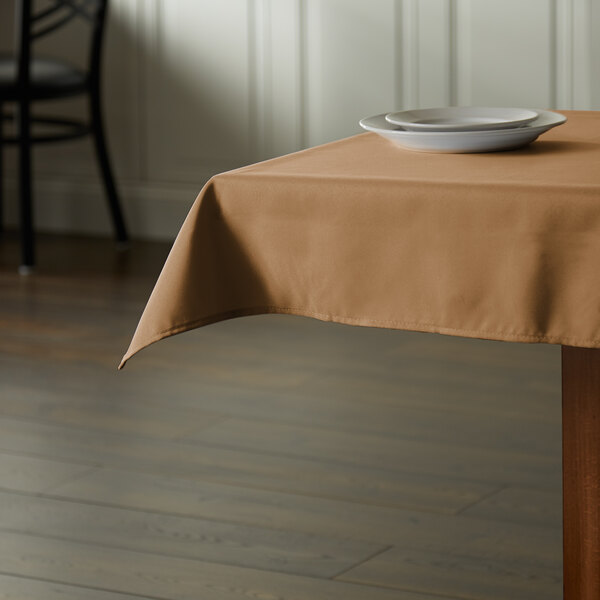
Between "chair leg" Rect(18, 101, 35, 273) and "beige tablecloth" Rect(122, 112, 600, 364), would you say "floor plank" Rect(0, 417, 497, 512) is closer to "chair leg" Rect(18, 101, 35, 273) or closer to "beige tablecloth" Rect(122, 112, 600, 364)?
"beige tablecloth" Rect(122, 112, 600, 364)

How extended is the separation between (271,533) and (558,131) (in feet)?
2.41

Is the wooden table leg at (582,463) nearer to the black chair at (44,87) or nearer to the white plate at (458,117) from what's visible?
the white plate at (458,117)

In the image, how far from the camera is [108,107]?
419 centimetres

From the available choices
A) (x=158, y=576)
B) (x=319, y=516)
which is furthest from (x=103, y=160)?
(x=158, y=576)

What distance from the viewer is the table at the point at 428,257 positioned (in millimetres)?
1132

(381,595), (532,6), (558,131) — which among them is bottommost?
(381,595)

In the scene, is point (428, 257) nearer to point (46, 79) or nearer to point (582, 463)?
point (582, 463)

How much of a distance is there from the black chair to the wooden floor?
68 centimetres

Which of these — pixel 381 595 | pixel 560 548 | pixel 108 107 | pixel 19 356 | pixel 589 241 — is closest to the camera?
pixel 589 241

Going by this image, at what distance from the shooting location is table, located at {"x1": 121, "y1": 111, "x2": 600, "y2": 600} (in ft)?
3.71

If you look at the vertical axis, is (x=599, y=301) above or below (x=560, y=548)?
above

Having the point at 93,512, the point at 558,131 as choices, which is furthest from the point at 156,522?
A: the point at 558,131

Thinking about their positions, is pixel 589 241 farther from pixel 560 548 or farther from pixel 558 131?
pixel 560 548

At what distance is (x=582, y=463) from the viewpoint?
1271 millimetres
